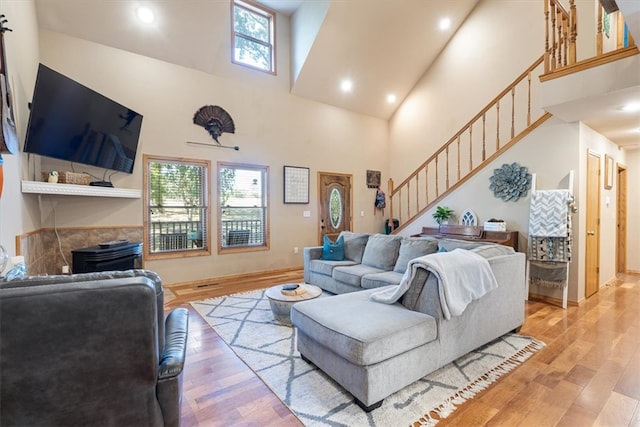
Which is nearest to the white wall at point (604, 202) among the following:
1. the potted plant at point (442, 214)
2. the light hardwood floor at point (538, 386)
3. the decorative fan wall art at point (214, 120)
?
the light hardwood floor at point (538, 386)

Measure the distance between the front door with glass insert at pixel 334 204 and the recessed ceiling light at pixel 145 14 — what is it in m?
3.79

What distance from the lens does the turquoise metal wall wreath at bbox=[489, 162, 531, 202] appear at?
4191mm

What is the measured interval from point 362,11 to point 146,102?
3972 mm

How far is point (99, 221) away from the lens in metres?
4.25

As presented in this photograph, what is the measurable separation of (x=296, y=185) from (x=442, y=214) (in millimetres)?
2816

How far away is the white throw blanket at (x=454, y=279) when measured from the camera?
2.12 m

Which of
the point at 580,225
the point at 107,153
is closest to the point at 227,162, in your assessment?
the point at 107,153

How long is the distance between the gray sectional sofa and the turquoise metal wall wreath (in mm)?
1724

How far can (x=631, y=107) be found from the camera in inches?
129

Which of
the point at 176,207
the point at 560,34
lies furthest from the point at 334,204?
the point at 560,34

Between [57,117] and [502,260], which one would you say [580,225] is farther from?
[57,117]

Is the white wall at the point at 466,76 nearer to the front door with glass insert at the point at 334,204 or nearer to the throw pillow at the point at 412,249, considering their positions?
the front door with glass insert at the point at 334,204

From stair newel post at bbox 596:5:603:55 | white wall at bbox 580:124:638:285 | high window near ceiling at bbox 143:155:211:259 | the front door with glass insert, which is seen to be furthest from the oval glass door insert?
stair newel post at bbox 596:5:603:55

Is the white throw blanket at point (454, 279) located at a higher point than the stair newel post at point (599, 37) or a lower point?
lower
